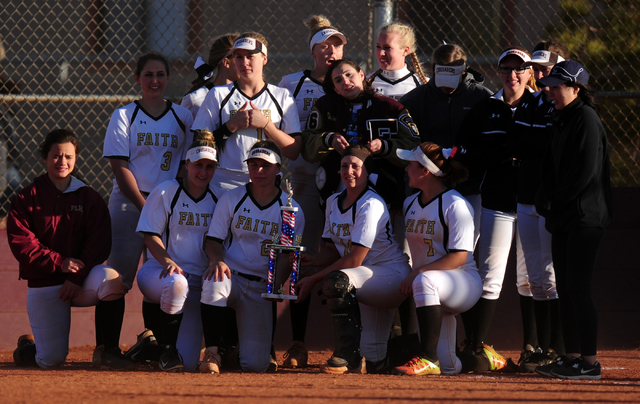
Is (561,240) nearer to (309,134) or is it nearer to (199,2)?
(309,134)

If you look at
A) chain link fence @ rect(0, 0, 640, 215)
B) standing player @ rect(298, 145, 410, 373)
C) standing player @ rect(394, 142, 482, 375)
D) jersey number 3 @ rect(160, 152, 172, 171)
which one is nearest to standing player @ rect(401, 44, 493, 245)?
standing player @ rect(394, 142, 482, 375)

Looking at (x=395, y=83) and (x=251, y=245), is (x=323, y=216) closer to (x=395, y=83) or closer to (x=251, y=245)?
(x=251, y=245)

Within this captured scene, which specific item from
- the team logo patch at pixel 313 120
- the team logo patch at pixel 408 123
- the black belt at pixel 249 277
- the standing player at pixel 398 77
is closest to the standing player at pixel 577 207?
the team logo patch at pixel 408 123

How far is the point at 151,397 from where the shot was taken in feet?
10.2

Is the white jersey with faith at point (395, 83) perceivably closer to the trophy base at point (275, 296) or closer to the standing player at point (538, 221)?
the standing player at point (538, 221)

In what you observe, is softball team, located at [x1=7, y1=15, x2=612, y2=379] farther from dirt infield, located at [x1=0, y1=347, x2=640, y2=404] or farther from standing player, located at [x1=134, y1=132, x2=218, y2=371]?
dirt infield, located at [x1=0, y1=347, x2=640, y2=404]

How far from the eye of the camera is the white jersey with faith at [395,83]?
4857mm

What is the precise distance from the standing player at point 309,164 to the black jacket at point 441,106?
1.93 ft

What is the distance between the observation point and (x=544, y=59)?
14.5ft

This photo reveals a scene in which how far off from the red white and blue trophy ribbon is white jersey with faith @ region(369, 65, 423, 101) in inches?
40.4

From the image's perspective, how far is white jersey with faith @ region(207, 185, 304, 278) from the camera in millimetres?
4414

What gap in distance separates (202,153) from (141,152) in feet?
1.78

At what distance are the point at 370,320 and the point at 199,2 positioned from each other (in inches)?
205

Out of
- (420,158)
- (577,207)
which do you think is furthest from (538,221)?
(420,158)
